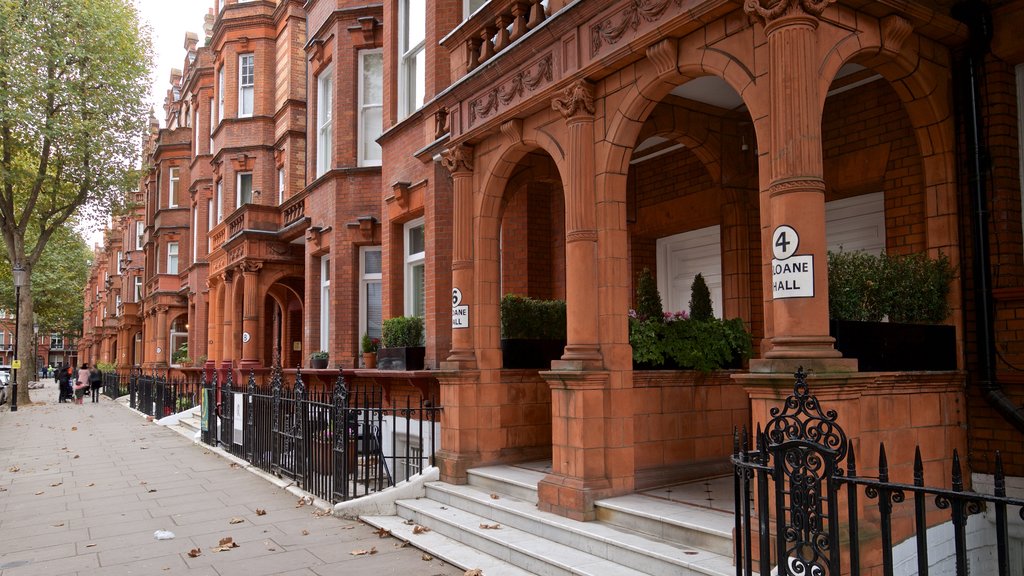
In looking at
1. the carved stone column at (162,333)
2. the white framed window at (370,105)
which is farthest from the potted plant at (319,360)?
the carved stone column at (162,333)

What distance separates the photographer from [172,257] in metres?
35.0

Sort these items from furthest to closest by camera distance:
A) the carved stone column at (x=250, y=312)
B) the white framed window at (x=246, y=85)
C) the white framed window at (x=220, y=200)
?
the white framed window at (x=220, y=200) < the white framed window at (x=246, y=85) < the carved stone column at (x=250, y=312)

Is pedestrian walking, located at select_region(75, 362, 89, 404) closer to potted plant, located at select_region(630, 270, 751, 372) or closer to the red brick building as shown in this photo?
the red brick building

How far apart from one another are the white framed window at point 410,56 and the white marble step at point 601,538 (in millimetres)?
7580

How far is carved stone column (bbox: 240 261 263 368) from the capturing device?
19.7 m

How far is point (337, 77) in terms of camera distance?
15.7m

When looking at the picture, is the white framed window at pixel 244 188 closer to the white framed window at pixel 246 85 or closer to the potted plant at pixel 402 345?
the white framed window at pixel 246 85

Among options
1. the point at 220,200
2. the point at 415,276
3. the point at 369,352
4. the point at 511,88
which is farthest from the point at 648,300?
the point at 220,200

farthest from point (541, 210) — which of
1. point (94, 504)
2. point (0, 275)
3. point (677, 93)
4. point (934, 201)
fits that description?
point (0, 275)

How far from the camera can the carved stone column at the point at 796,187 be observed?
16.4 feet

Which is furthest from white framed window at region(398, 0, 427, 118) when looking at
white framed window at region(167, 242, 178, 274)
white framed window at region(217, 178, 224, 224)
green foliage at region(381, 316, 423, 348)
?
white framed window at region(167, 242, 178, 274)

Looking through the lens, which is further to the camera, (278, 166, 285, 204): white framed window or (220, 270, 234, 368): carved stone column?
(278, 166, 285, 204): white framed window

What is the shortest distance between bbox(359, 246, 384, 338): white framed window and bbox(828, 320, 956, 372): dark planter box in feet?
36.6

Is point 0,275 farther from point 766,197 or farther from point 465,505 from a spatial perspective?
point 766,197
